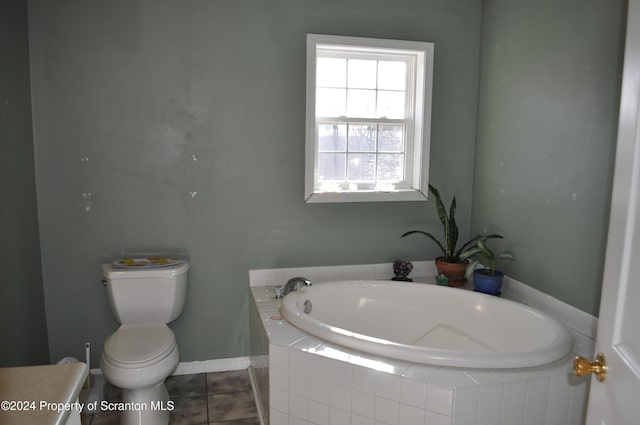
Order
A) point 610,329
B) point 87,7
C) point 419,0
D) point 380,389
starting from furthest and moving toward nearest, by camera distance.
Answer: point 419,0 < point 87,7 < point 380,389 < point 610,329

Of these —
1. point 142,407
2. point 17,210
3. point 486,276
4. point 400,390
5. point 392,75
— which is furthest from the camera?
point 392,75

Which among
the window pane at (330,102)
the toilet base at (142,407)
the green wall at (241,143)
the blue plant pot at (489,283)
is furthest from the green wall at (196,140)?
the blue plant pot at (489,283)

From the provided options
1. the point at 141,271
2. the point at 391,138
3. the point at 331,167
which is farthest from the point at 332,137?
the point at 141,271

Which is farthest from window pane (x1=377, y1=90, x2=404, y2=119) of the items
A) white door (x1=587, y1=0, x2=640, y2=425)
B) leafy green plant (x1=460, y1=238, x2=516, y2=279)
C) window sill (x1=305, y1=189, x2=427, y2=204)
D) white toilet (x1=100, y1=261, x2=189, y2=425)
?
white door (x1=587, y1=0, x2=640, y2=425)

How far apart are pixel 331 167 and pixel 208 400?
1628 millimetres

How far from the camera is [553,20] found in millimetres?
2430

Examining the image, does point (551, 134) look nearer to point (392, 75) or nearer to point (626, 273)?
point (392, 75)

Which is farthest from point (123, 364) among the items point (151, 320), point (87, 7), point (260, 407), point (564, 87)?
point (564, 87)

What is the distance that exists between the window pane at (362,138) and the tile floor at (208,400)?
1674 mm

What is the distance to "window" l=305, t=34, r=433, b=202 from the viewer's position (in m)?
2.99

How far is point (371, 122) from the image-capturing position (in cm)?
308

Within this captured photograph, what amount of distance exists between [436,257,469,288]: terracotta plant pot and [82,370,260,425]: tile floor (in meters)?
1.42

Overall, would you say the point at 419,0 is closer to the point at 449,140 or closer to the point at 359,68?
the point at 359,68

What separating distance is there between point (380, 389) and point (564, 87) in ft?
5.85
